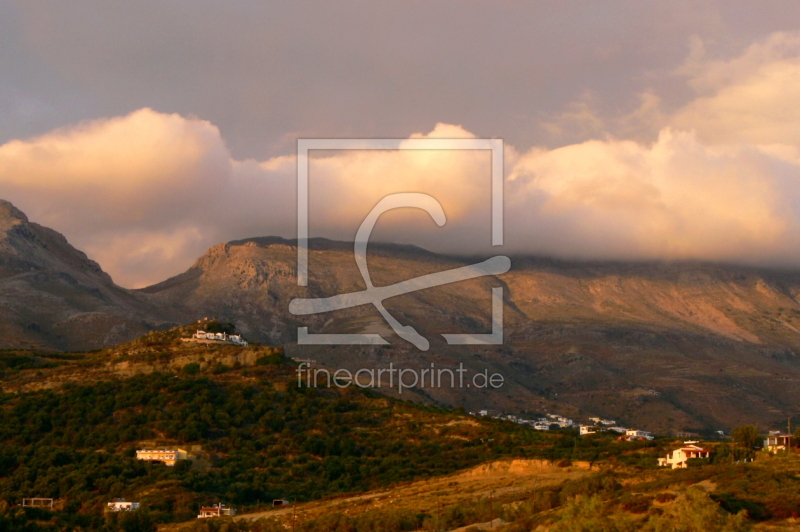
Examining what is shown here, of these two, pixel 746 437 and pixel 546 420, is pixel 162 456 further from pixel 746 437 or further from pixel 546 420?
pixel 546 420

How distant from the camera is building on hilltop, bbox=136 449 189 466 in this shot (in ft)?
239

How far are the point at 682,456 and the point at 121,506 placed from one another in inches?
1386

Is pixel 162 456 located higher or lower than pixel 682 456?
lower

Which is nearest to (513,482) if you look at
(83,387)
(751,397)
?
(83,387)

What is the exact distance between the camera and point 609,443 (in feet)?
255

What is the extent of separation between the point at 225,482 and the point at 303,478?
6125 mm

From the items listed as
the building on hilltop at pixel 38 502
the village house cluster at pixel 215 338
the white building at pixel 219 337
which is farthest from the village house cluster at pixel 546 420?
the building on hilltop at pixel 38 502

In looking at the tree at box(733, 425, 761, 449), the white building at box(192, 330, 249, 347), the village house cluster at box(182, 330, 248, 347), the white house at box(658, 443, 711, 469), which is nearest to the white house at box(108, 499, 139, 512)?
the white house at box(658, 443, 711, 469)

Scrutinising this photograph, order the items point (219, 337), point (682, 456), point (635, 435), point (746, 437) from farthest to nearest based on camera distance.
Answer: point (219, 337) → point (635, 435) → point (746, 437) → point (682, 456)

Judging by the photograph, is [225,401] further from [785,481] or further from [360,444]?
[785,481]

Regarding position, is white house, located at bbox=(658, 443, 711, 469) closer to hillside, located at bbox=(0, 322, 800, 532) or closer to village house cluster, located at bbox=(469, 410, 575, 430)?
hillside, located at bbox=(0, 322, 800, 532)

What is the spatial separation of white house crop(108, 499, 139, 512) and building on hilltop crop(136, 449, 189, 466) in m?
10.2

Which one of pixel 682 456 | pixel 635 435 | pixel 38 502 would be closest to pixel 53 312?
pixel 635 435

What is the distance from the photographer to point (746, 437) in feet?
230
